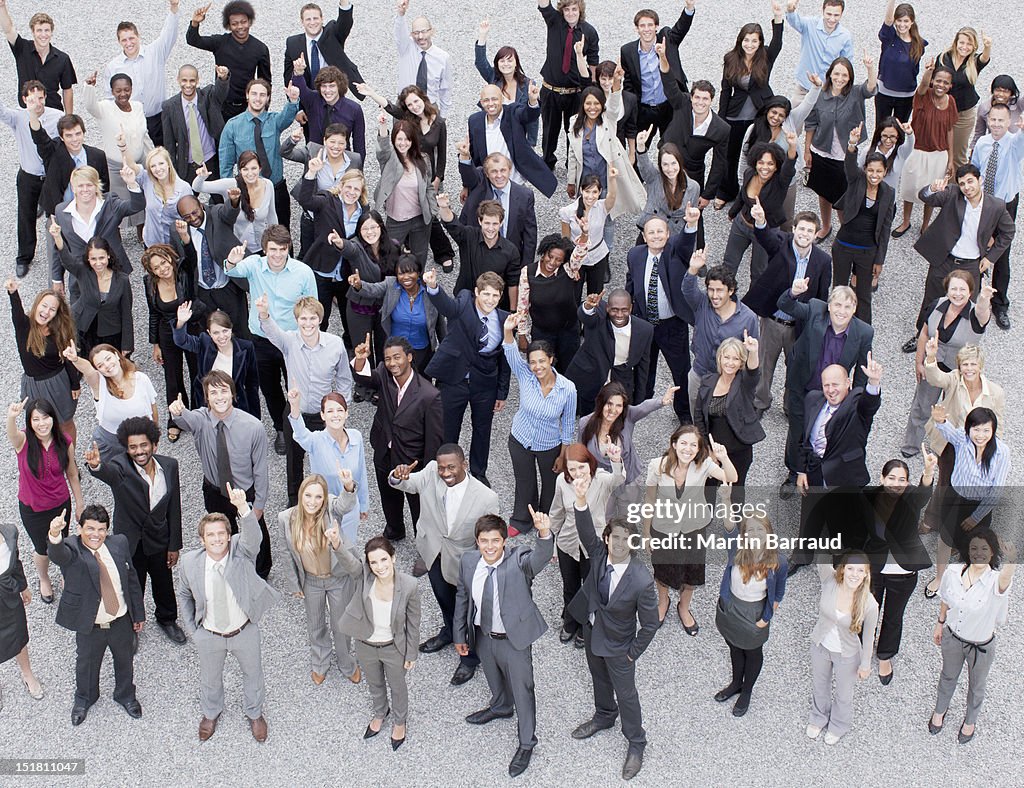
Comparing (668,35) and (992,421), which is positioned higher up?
(668,35)

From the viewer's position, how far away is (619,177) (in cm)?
1350

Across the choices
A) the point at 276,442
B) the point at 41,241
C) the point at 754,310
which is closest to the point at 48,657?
the point at 276,442

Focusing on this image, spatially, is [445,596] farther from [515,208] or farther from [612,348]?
[515,208]

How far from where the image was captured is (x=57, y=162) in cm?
1366

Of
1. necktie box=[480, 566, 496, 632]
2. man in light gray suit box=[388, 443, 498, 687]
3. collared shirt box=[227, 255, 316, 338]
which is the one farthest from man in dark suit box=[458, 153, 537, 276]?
necktie box=[480, 566, 496, 632]

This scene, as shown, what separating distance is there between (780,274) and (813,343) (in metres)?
0.75

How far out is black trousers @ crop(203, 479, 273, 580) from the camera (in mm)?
11312

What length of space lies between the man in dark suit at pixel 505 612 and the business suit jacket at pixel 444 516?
13.2 inches

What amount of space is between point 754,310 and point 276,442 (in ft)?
13.4

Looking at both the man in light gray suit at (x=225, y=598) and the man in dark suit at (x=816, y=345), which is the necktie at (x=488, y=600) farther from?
the man in dark suit at (x=816, y=345)

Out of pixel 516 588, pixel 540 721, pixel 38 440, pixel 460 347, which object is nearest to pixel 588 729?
pixel 540 721

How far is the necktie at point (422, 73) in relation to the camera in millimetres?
14477

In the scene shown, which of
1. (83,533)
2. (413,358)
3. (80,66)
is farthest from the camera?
(80,66)

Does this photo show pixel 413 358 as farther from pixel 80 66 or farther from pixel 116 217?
pixel 80 66
